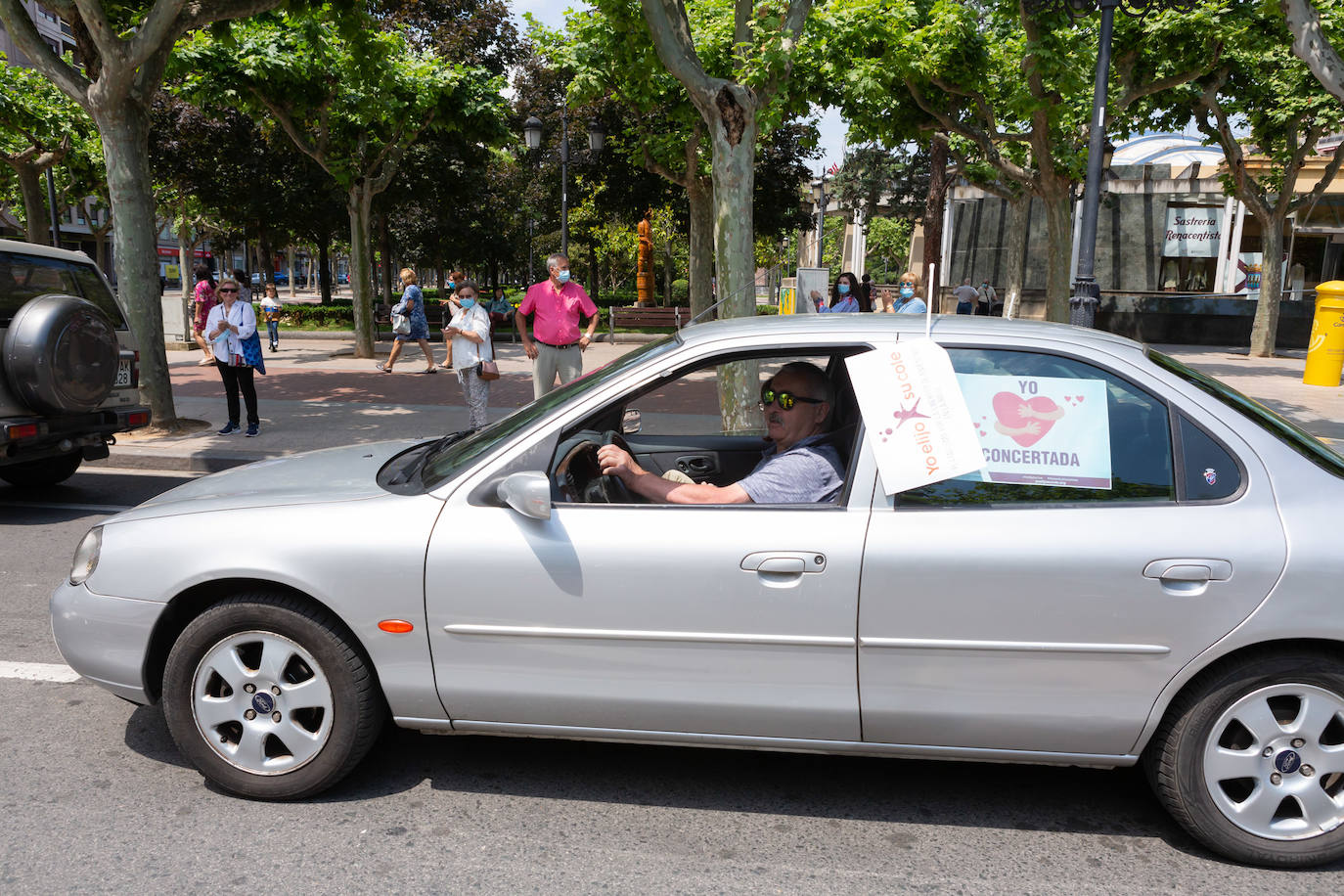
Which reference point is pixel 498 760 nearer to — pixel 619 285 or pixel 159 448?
pixel 159 448

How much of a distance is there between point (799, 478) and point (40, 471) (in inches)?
305

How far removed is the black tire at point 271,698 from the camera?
Result: 315 cm

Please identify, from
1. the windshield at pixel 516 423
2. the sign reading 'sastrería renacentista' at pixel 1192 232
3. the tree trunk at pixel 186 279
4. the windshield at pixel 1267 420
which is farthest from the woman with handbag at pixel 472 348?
the sign reading 'sastrería renacentista' at pixel 1192 232

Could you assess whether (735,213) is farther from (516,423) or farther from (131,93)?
(516,423)

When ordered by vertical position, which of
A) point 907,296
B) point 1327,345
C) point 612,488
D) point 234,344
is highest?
point 907,296

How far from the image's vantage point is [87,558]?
3420 mm

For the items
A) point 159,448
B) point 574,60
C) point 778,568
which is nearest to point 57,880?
point 778,568

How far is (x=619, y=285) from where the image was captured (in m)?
66.6

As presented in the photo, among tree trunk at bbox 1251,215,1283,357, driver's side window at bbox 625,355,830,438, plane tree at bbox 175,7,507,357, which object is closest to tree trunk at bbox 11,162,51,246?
plane tree at bbox 175,7,507,357

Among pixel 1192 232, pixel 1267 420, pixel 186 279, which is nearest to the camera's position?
pixel 1267 420

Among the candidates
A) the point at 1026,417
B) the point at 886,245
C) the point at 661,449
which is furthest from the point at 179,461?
the point at 886,245

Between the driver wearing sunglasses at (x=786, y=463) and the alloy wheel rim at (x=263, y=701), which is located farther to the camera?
the driver wearing sunglasses at (x=786, y=463)

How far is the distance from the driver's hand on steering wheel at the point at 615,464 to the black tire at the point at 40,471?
6.69 meters

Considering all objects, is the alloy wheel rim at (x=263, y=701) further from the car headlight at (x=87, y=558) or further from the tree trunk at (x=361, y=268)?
the tree trunk at (x=361, y=268)
